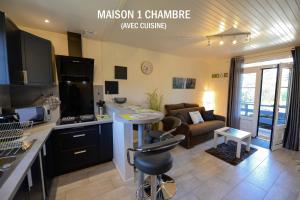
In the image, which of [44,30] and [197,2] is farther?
[44,30]

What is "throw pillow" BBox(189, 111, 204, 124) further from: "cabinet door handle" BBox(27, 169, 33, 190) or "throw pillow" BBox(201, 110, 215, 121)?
"cabinet door handle" BBox(27, 169, 33, 190)

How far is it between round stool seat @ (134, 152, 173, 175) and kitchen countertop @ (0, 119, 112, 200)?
0.90 meters

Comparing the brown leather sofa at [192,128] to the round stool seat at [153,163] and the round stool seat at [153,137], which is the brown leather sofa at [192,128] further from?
the round stool seat at [153,163]

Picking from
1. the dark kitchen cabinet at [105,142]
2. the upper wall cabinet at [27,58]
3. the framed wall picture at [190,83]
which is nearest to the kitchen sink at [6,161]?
the upper wall cabinet at [27,58]

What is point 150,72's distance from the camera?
3709mm

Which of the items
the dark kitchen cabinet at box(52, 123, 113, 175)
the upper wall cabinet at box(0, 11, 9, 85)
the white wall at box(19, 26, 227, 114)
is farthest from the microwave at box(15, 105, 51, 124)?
the white wall at box(19, 26, 227, 114)

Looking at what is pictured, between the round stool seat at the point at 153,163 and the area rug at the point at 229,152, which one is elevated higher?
the round stool seat at the point at 153,163

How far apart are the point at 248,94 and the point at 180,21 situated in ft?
11.7

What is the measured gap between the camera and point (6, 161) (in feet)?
3.52

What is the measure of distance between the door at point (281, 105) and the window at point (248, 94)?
2.56 ft

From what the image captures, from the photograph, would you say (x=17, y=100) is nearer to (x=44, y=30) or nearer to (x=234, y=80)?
(x=44, y=30)

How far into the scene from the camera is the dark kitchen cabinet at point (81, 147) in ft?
6.61

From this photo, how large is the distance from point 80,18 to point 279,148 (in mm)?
4969

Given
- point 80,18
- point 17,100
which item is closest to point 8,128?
point 17,100
